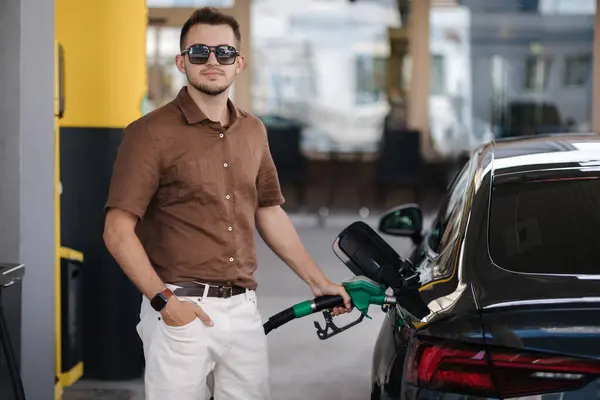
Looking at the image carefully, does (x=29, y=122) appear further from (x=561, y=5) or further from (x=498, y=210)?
(x=561, y=5)

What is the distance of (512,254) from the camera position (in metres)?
3.08

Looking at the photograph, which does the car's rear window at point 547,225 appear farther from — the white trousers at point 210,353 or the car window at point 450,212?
the white trousers at point 210,353

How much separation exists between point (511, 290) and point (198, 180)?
97 centimetres

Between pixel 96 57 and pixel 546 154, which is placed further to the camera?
pixel 96 57

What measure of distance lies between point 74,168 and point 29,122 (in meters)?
1.29

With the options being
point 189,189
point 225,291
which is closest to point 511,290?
point 225,291

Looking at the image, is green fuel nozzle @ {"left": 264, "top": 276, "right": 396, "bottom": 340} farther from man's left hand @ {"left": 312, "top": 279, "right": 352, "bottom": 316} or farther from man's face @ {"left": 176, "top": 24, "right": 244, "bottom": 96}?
man's face @ {"left": 176, "top": 24, "right": 244, "bottom": 96}

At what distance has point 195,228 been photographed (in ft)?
10.3

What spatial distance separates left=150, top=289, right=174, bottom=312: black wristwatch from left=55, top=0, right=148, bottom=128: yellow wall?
2.68 meters

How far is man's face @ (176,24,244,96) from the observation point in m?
3.11

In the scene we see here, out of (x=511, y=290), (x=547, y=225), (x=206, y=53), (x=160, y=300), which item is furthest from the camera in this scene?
(x=547, y=225)

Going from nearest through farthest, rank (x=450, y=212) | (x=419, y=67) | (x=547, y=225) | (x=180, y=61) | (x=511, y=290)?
(x=511, y=290) → (x=180, y=61) → (x=547, y=225) → (x=450, y=212) → (x=419, y=67)

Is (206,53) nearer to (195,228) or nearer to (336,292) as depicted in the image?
(195,228)

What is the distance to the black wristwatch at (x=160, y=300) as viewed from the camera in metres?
2.97
